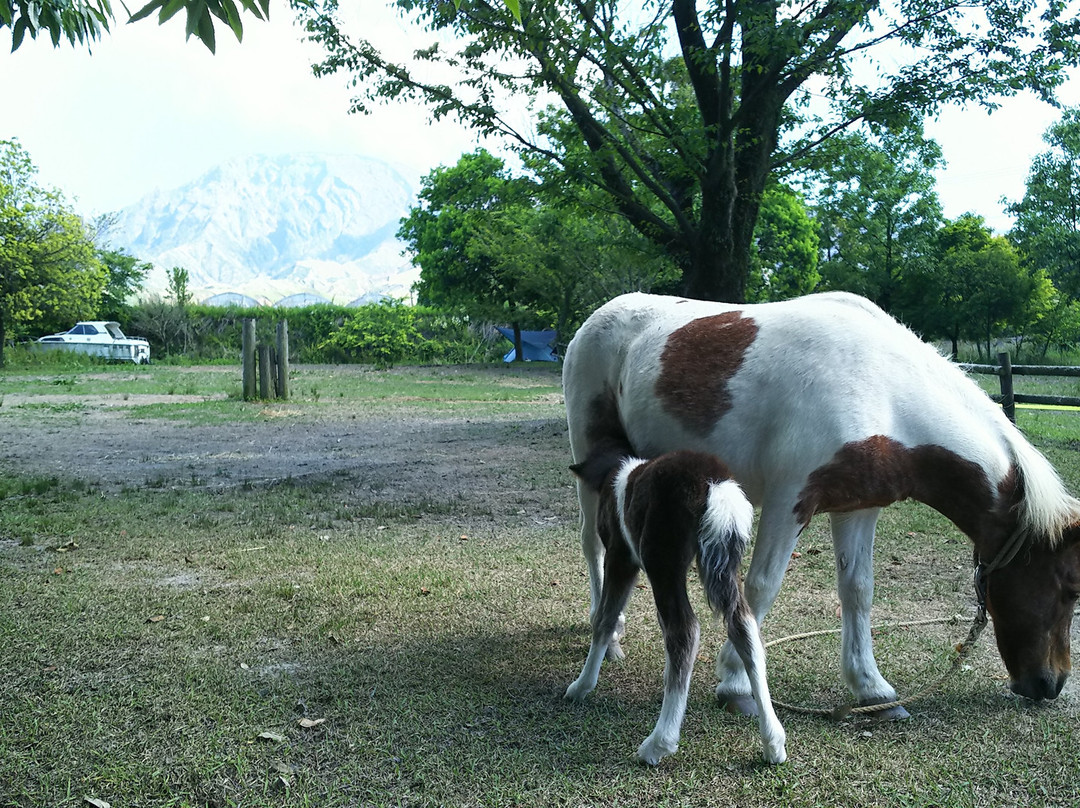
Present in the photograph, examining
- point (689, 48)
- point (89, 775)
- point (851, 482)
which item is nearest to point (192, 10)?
point (89, 775)

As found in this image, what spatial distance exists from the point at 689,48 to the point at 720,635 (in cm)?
858

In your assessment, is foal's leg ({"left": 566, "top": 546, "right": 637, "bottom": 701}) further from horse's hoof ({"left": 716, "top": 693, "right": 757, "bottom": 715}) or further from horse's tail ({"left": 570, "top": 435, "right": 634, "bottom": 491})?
horse's hoof ({"left": 716, "top": 693, "right": 757, "bottom": 715})

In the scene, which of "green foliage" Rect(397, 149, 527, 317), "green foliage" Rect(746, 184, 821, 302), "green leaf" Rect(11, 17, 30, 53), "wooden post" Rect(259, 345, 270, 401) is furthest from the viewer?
"green foliage" Rect(746, 184, 821, 302)

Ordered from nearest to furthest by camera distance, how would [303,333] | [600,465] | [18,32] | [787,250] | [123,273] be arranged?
1. [600,465]
2. [18,32]
3. [303,333]
4. [787,250]
5. [123,273]

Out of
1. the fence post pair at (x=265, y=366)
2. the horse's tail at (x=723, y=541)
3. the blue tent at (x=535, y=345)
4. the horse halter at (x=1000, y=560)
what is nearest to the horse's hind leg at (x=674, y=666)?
the horse's tail at (x=723, y=541)

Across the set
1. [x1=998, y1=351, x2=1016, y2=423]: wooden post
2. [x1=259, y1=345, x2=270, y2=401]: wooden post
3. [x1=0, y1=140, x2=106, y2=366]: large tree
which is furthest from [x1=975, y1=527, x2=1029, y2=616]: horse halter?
[x1=0, y1=140, x2=106, y2=366]: large tree

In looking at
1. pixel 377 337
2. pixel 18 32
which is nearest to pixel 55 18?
pixel 18 32

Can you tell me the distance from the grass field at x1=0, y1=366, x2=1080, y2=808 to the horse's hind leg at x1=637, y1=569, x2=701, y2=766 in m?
0.09

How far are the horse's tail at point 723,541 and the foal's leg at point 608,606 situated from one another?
1.74 ft

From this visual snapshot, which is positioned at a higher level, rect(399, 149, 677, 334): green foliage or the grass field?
rect(399, 149, 677, 334): green foliage

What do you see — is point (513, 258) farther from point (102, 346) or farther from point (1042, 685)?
point (1042, 685)

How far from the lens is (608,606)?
344cm

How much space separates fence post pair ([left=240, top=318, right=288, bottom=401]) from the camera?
1683 cm

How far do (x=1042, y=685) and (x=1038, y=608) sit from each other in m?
0.34
